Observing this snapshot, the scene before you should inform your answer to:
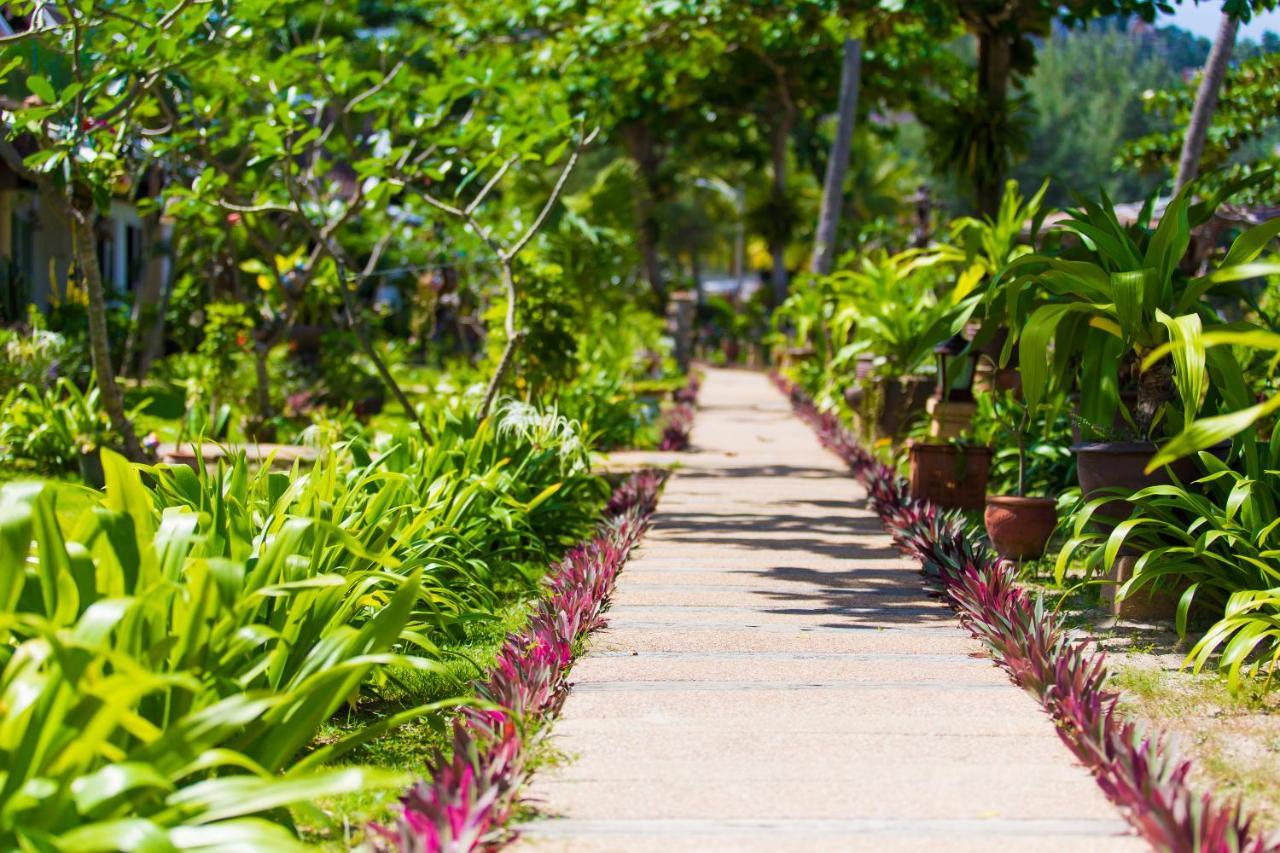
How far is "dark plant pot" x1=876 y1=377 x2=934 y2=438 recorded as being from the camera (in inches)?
460

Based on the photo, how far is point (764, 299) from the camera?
37969 millimetres

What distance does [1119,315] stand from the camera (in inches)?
232

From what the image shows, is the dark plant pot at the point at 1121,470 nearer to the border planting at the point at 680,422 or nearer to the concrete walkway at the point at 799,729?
the concrete walkway at the point at 799,729

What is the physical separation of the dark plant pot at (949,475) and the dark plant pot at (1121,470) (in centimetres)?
264

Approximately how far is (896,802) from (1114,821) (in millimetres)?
→ 534

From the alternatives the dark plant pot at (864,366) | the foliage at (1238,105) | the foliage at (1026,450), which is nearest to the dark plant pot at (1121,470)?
the foliage at (1026,450)

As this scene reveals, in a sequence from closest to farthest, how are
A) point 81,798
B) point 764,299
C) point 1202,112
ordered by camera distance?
1. point 81,798
2. point 1202,112
3. point 764,299

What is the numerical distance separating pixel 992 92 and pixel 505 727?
10.8 meters

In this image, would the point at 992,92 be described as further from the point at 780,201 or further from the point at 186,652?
the point at 780,201

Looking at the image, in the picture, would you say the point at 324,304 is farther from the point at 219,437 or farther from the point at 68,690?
the point at 68,690

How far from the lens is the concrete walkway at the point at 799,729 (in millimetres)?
3523

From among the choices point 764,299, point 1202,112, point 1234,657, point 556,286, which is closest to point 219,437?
point 556,286

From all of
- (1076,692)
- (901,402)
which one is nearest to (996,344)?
(901,402)

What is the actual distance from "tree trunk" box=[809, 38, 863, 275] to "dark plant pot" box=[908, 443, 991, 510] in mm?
7844
